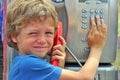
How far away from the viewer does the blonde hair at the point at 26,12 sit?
1.57 metres

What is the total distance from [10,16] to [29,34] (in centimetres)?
13

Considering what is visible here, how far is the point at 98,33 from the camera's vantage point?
5.77ft

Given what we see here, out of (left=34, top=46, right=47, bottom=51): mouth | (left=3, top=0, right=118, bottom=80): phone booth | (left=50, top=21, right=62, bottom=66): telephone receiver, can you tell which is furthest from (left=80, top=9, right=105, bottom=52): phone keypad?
(left=34, top=46, right=47, bottom=51): mouth

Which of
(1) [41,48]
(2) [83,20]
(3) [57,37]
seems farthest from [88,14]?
(1) [41,48]

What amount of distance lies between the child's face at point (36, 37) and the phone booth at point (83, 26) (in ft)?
0.57

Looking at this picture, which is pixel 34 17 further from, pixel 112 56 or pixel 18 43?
pixel 112 56

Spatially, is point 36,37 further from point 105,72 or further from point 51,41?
point 105,72

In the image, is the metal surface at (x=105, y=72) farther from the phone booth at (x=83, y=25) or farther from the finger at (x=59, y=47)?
the finger at (x=59, y=47)

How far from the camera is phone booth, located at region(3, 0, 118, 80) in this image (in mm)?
1768

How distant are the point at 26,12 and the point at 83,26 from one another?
31cm

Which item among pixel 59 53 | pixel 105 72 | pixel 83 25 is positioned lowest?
pixel 105 72

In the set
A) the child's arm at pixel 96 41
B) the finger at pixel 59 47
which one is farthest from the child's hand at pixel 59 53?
the child's arm at pixel 96 41

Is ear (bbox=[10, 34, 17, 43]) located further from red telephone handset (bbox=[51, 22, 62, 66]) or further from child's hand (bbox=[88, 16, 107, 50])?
child's hand (bbox=[88, 16, 107, 50])

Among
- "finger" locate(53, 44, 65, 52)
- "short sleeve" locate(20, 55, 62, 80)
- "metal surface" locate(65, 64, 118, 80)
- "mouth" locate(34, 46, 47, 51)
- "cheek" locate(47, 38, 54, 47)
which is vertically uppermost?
"cheek" locate(47, 38, 54, 47)
